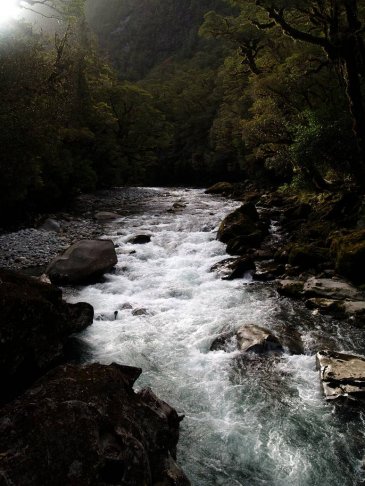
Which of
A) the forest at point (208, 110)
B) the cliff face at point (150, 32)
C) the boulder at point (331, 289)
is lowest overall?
the boulder at point (331, 289)

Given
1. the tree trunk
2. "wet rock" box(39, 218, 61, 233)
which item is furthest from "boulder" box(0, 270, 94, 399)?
the tree trunk

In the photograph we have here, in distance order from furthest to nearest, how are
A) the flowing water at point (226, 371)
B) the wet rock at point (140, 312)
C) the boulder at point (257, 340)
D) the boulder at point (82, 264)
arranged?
the boulder at point (82, 264), the wet rock at point (140, 312), the boulder at point (257, 340), the flowing water at point (226, 371)

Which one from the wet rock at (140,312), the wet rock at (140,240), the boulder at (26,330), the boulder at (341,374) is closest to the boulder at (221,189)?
the wet rock at (140,240)

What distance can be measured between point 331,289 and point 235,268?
3679 mm

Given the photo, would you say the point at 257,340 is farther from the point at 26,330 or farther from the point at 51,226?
the point at 51,226

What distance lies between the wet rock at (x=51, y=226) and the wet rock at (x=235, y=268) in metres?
9.94

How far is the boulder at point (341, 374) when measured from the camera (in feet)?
23.2

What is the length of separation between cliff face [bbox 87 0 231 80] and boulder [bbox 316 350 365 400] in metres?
104

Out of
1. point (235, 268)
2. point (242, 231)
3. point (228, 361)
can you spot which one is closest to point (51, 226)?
point (242, 231)

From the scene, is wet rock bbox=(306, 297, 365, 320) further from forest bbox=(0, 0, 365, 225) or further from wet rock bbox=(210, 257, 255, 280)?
forest bbox=(0, 0, 365, 225)

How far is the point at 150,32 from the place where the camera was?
114312mm

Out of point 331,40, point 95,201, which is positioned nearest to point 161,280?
point 331,40

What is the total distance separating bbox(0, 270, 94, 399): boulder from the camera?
5.98 m

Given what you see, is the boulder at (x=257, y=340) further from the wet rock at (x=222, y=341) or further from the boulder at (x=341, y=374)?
the boulder at (x=341, y=374)
